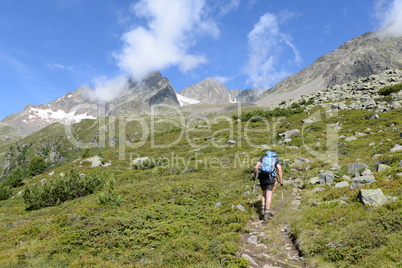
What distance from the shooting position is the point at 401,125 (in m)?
22.7

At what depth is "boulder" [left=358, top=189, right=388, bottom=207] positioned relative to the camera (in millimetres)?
8078

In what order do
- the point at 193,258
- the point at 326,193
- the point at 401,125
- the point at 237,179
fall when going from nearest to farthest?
the point at 193,258
the point at 326,193
the point at 237,179
the point at 401,125

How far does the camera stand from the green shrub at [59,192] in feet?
65.9

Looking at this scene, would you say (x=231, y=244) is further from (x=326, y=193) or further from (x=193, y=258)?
(x=326, y=193)

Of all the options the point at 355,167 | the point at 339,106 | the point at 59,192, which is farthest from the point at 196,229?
the point at 339,106

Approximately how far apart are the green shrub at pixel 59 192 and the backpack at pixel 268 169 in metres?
18.0

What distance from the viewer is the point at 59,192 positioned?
20.0 meters

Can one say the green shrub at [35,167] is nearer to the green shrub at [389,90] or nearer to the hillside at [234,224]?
the hillside at [234,224]

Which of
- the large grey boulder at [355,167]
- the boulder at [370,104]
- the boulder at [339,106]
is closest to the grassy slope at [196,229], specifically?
the large grey boulder at [355,167]

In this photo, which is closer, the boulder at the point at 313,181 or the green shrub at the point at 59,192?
the boulder at the point at 313,181

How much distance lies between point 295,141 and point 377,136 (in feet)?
26.8

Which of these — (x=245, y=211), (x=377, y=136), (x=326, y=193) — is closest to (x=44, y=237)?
(x=245, y=211)

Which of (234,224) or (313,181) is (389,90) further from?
(234,224)

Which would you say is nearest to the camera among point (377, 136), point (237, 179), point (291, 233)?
point (291, 233)
